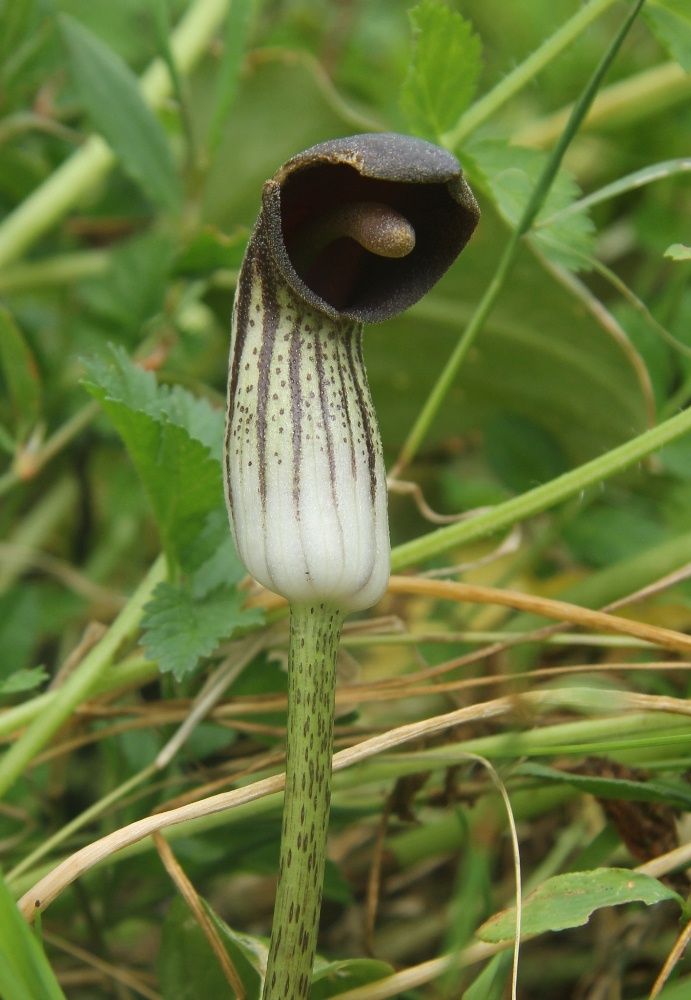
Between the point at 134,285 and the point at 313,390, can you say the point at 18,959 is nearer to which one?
the point at 313,390

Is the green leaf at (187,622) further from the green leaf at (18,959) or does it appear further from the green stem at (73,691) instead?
the green leaf at (18,959)

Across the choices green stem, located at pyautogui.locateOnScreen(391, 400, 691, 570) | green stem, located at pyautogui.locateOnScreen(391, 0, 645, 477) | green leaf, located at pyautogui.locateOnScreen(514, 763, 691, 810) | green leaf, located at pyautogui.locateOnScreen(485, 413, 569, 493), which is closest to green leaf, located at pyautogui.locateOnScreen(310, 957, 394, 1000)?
green leaf, located at pyautogui.locateOnScreen(514, 763, 691, 810)

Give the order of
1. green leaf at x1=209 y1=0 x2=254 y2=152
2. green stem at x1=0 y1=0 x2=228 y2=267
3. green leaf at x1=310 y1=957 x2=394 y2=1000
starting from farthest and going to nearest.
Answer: green stem at x1=0 y1=0 x2=228 y2=267 < green leaf at x1=209 y1=0 x2=254 y2=152 < green leaf at x1=310 y1=957 x2=394 y2=1000

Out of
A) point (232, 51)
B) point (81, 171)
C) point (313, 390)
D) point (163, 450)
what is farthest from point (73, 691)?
point (81, 171)

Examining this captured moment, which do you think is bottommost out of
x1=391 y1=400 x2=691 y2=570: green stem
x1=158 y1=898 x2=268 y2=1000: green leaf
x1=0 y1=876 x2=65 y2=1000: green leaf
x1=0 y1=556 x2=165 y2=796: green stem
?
x1=158 y1=898 x2=268 y2=1000: green leaf

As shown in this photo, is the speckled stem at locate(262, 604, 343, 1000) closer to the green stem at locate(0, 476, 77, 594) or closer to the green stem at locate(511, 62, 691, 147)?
the green stem at locate(0, 476, 77, 594)

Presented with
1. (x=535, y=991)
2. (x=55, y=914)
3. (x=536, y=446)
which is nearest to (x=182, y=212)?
(x=536, y=446)
